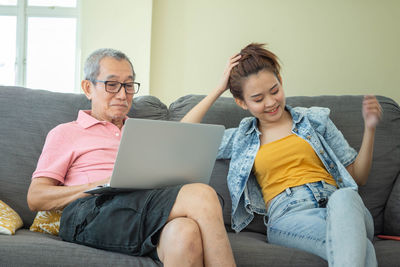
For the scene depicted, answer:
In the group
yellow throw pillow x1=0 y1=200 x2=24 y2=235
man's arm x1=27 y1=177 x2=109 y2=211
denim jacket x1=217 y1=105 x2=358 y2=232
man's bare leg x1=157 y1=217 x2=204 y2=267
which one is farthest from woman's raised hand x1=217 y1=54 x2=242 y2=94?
yellow throw pillow x1=0 y1=200 x2=24 y2=235

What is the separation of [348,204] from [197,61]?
215 cm

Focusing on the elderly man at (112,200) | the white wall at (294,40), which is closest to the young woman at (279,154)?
the elderly man at (112,200)

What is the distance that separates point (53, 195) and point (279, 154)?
2.71 ft

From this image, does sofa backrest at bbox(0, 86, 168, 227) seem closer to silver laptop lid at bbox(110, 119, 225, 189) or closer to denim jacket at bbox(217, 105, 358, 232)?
denim jacket at bbox(217, 105, 358, 232)

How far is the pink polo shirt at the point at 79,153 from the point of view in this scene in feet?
5.21

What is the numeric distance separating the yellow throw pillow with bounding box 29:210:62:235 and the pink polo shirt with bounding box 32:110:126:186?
0.13 m

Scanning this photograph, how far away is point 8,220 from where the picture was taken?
5.09ft

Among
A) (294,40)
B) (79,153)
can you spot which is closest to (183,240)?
(79,153)

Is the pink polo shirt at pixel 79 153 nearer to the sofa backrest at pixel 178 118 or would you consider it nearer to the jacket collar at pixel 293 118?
the sofa backrest at pixel 178 118

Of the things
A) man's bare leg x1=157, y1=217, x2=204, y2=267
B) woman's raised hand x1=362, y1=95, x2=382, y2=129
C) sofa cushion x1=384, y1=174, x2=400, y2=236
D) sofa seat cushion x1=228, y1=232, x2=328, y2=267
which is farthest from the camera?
sofa cushion x1=384, y1=174, x2=400, y2=236

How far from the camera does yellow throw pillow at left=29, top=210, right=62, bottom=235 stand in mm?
1634

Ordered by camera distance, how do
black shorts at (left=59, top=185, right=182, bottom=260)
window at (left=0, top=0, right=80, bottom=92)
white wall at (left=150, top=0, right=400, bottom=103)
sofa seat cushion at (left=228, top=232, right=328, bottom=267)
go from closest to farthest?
black shorts at (left=59, top=185, right=182, bottom=260) < sofa seat cushion at (left=228, top=232, right=328, bottom=267) < white wall at (left=150, top=0, right=400, bottom=103) < window at (left=0, top=0, right=80, bottom=92)

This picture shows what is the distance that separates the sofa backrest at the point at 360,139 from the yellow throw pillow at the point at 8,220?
2.53 feet

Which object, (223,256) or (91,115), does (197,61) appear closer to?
(91,115)
